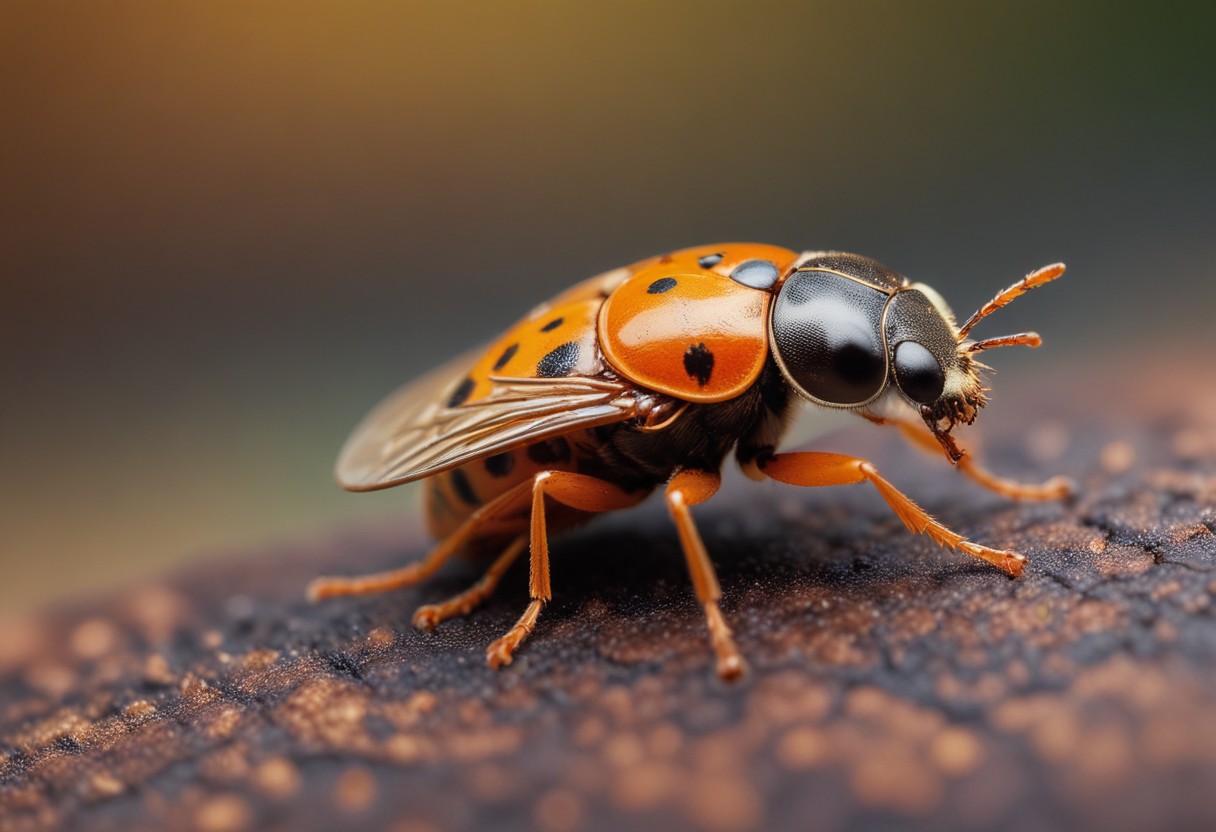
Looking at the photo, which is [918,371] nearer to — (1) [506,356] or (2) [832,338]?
(2) [832,338]

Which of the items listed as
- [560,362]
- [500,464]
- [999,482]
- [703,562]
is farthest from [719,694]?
[999,482]

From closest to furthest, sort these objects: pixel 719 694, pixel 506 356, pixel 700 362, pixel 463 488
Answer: pixel 719 694 → pixel 700 362 → pixel 506 356 → pixel 463 488

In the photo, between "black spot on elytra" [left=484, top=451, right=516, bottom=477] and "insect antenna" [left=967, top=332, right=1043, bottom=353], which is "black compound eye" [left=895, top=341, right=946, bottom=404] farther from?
"black spot on elytra" [left=484, top=451, right=516, bottom=477]

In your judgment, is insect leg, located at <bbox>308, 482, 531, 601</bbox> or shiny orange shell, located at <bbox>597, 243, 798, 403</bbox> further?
insect leg, located at <bbox>308, 482, 531, 601</bbox>

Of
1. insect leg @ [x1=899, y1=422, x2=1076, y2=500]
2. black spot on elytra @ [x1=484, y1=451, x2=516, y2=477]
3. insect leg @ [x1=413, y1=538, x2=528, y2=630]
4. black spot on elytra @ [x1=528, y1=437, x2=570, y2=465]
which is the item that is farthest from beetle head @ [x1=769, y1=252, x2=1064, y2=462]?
insect leg @ [x1=413, y1=538, x2=528, y2=630]

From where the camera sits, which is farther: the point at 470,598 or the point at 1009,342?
the point at 470,598

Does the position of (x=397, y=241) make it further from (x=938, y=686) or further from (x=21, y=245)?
(x=938, y=686)

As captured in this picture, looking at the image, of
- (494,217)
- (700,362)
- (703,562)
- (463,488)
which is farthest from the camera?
(494,217)

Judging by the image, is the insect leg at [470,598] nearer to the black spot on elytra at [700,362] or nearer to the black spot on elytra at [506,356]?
the black spot on elytra at [506,356]
